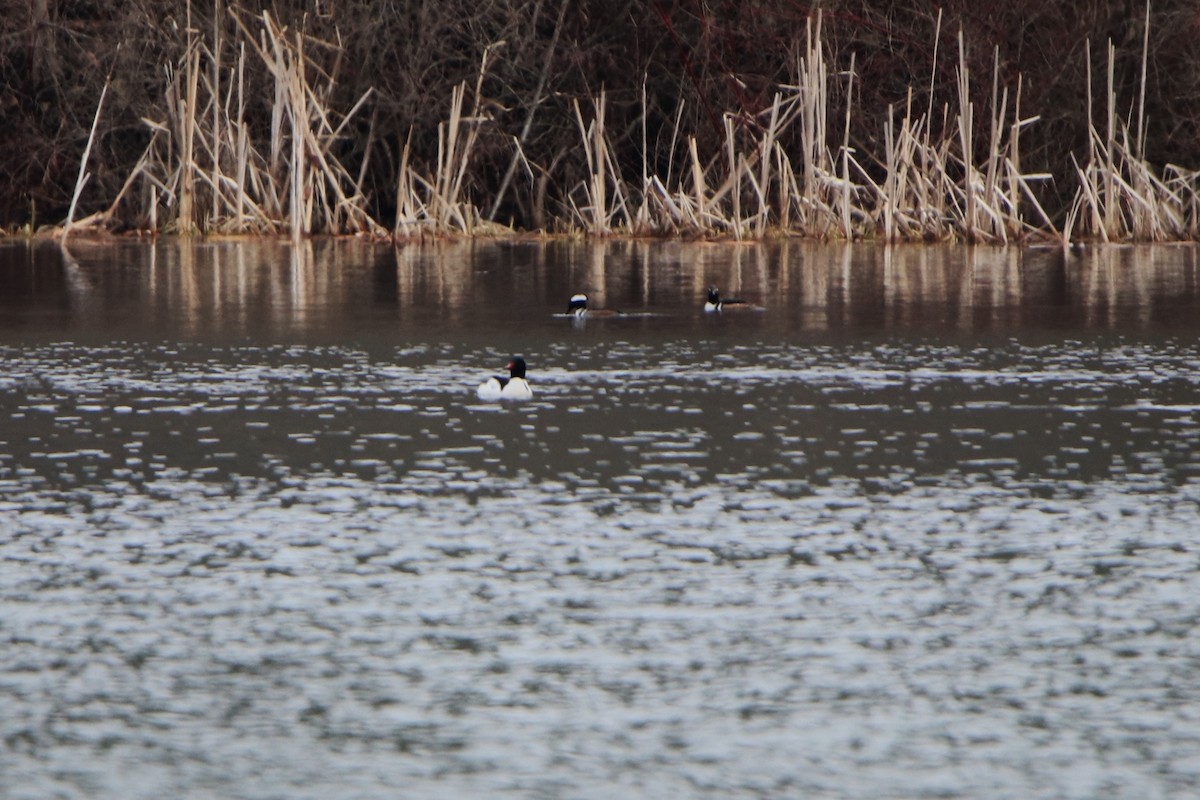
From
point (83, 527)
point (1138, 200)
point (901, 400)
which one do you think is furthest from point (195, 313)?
point (1138, 200)

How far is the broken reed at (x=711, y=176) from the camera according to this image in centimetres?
2642

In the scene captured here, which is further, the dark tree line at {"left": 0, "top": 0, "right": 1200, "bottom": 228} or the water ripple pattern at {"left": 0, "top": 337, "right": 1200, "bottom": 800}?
the dark tree line at {"left": 0, "top": 0, "right": 1200, "bottom": 228}

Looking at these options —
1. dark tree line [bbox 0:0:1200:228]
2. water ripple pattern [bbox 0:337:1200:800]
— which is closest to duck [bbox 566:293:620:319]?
water ripple pattern [bbox 0:337:1200:800]

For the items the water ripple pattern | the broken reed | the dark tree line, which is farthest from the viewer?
the dark tree line

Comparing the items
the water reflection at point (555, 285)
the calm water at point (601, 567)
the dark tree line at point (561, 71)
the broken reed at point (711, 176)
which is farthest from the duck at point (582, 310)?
the dark tree line at point (561, 71)

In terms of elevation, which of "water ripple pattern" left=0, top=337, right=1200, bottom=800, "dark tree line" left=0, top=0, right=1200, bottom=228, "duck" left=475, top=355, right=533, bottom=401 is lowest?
"water ripple pattern" left=0, top=337, right=1200, bottom=800

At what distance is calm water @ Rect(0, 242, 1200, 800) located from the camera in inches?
206

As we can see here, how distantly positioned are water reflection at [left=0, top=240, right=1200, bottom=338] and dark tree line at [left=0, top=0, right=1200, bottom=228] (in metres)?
3.99

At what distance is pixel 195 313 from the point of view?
55.0ft

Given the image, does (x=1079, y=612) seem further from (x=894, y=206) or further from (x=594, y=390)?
(x=894, y=206)

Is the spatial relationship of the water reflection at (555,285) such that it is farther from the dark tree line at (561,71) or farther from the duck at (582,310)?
the dark tree line at (561,71)

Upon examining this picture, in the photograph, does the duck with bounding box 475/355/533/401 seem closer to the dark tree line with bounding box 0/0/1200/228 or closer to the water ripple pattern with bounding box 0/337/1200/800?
the water ripple pattern with bounding box 0/337/1200/800

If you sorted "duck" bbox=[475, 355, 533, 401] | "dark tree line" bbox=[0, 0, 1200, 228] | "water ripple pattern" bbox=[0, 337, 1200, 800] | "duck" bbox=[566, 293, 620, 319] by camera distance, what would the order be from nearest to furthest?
"water ripple pattern" bbox=[0, 337, 1200, 800] → "duck" bbox=[475, 355, 533, 401] → "duck" bbox=[566, 293, 620, 319] → "dark tree line" bbox=[0, 0, 1200, 228]

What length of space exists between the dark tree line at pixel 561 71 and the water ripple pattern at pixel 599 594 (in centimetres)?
1901
